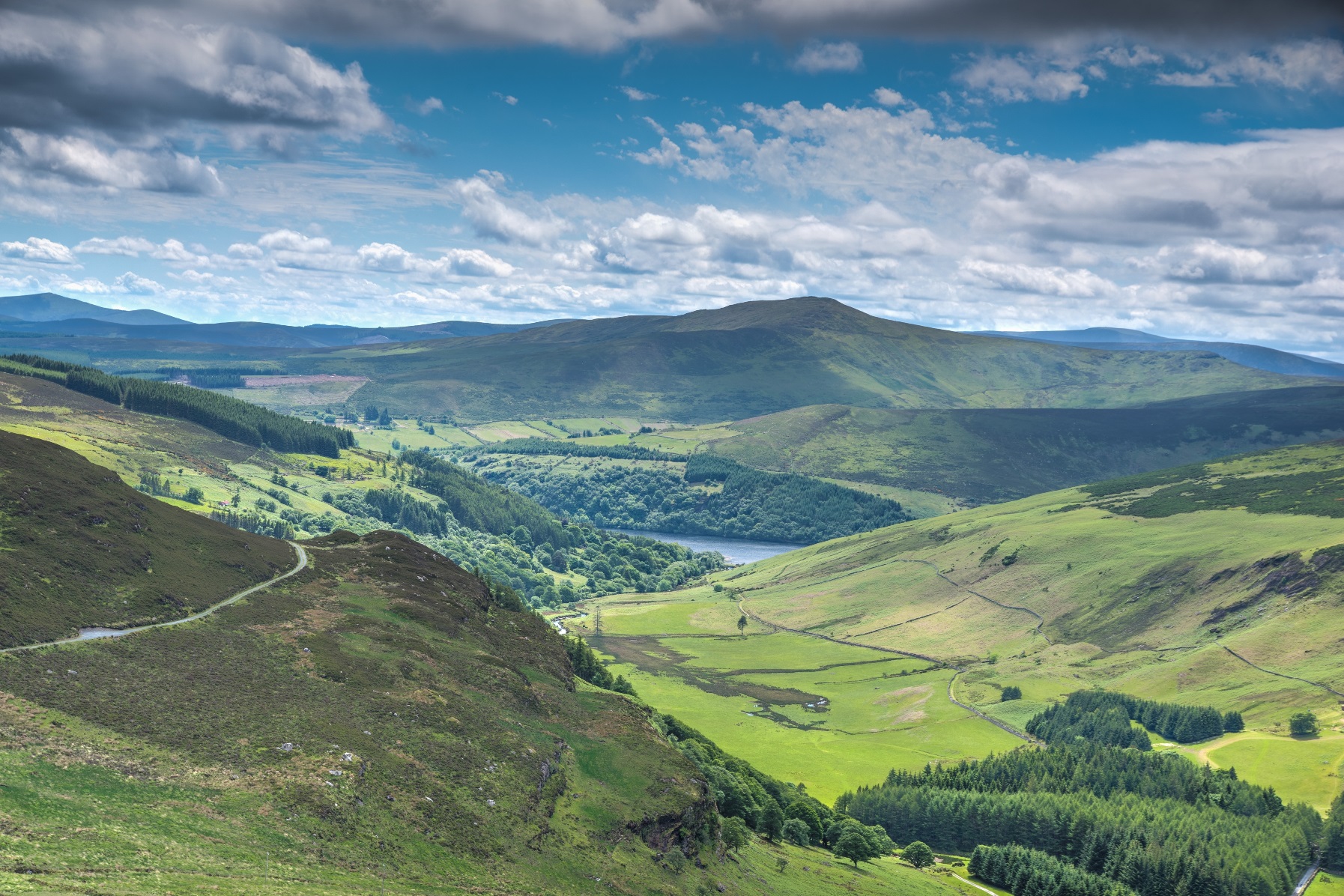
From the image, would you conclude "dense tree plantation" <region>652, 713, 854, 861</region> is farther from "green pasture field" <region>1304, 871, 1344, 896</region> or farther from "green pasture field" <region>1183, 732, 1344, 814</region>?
"green pasture field" <region>1183, 732, 1344, 814</region>

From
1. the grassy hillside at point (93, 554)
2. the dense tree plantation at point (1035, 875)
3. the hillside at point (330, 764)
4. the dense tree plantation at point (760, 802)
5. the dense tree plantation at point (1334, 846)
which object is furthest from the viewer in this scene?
the dense tree plantation at point (1334, 846)

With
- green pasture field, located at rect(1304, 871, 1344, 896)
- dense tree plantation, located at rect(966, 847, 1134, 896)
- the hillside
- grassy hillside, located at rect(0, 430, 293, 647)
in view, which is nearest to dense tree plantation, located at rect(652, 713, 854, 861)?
the hillside

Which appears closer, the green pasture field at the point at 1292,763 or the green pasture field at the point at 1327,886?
the green pasture field at the point at 1327,886

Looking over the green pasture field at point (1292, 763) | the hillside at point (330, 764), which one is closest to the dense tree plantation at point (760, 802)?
the hillside at point (330, 764)

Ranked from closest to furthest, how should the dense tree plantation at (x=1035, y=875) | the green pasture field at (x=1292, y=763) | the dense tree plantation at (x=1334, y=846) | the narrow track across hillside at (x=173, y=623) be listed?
the narrow track across hillside at (x=173, y=623) < the dense tree plantation at (x=1035, y=875) < the dense tree plantation at (x=1334, y=846) < the green pasture field at (x=1292, y=763)

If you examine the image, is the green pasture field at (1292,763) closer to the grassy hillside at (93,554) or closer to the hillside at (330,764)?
the hillside at (330,764)

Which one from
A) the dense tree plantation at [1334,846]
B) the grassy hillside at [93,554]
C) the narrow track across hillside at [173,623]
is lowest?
the dense tree plantation at [1334,846]

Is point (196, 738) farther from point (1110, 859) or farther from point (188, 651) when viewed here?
point (1110, 859)
